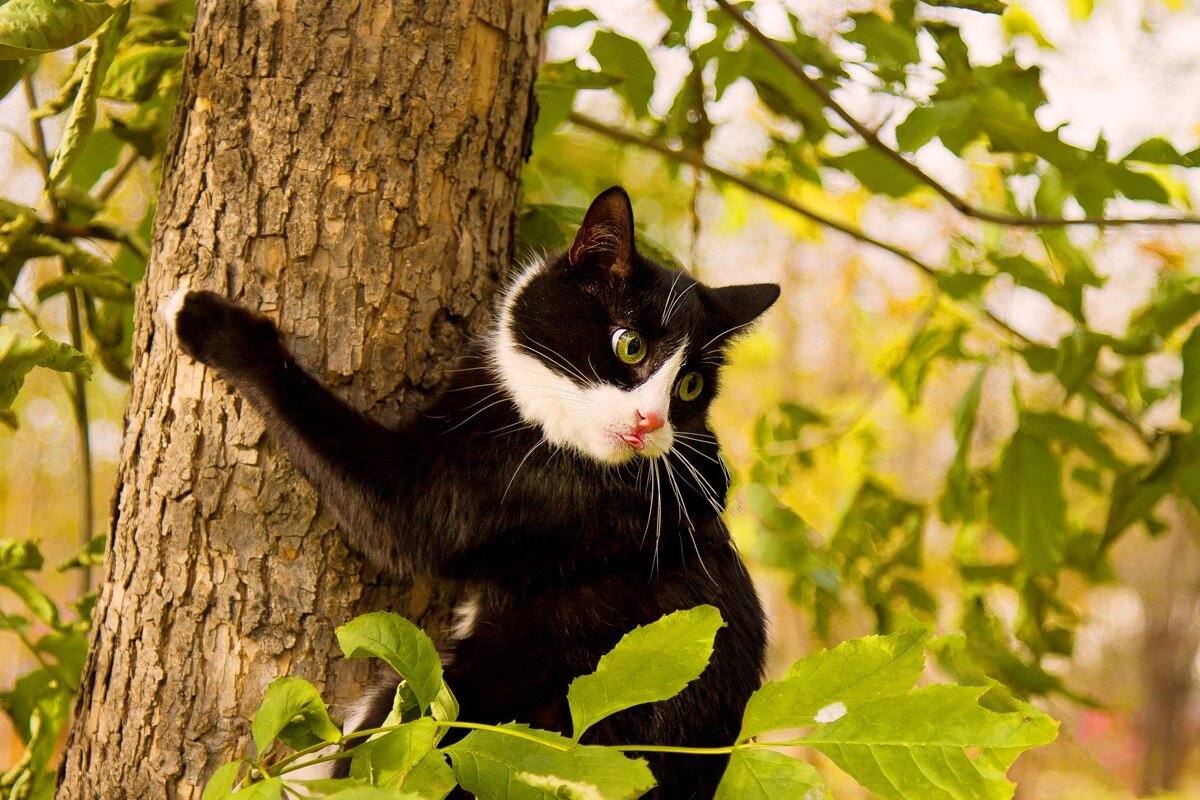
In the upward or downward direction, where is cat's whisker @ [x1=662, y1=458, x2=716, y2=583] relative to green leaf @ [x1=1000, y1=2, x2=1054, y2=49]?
downward

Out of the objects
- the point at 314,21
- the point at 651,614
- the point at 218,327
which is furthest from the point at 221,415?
the point at 651,614

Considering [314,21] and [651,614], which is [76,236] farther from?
[651,614]

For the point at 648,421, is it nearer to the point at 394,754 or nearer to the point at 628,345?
the point at 628,345

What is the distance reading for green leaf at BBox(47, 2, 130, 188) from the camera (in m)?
1.21

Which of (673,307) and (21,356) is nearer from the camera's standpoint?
(21,356)

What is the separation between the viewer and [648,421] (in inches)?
59.2

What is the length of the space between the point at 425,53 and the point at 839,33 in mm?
749

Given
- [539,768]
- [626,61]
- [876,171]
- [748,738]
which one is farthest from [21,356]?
[876,171]

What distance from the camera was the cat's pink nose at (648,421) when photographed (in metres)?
1.51

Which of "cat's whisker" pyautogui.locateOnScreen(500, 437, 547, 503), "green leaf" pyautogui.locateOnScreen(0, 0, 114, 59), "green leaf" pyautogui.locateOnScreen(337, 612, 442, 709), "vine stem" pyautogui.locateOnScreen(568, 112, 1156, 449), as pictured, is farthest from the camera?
"vine stem" pyautogui.locateOnScreen(568, 112, 1156, 449)

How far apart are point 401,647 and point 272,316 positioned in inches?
26.9

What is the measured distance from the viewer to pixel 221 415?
139cm

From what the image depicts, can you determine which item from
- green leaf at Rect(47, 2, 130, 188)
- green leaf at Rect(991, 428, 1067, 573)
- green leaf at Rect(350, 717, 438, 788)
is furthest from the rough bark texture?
green leaf at Rect(991, 428, 1067, 573)

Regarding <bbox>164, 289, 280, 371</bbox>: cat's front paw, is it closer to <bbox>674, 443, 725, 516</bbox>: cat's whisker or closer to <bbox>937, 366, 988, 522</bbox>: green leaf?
<bbox>674, 443, 725, 516</bbox>: cat's whisker
